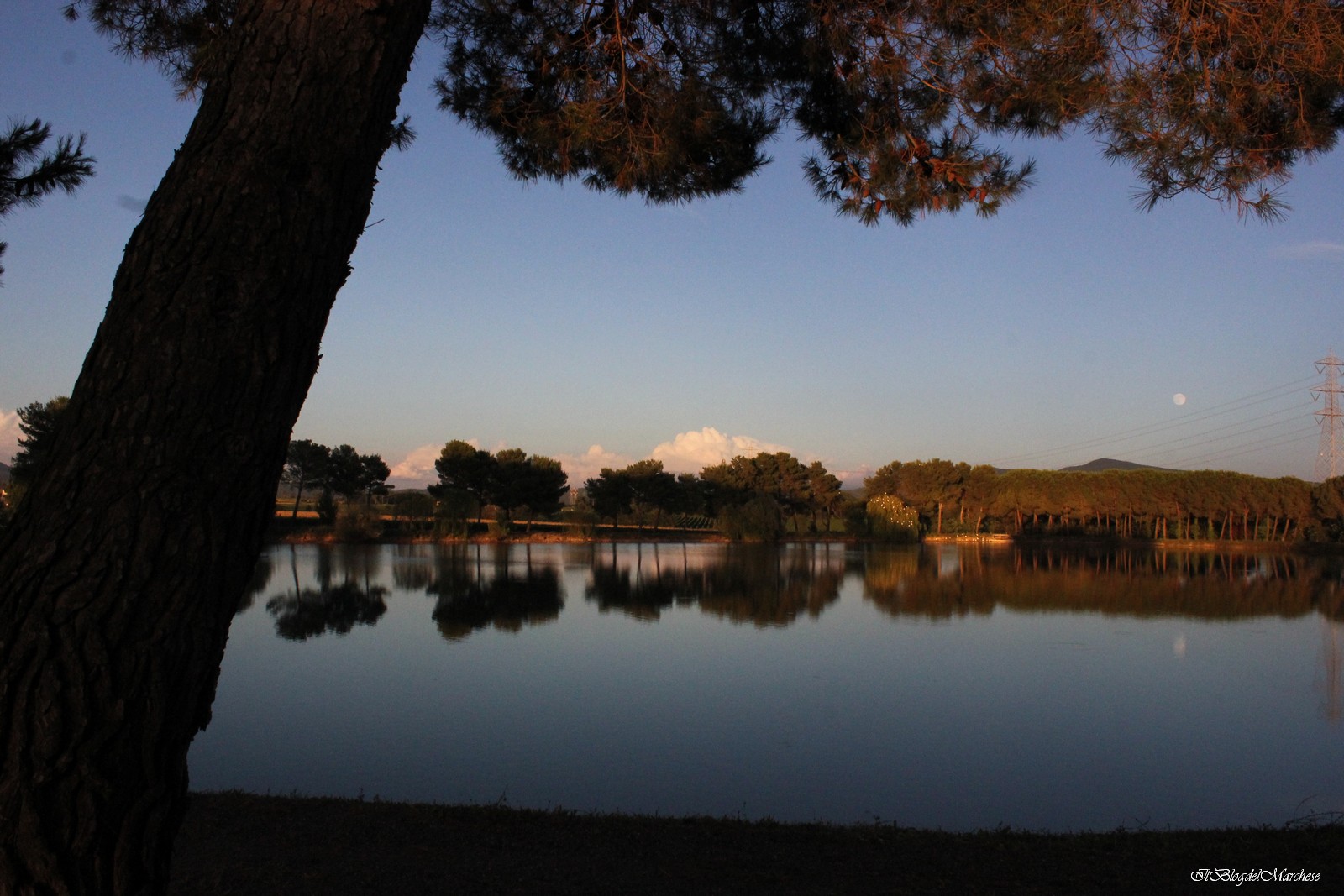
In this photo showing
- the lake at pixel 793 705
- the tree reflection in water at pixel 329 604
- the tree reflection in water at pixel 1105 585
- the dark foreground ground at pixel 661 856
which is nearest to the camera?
the dark foreground ground at pixel 661 856

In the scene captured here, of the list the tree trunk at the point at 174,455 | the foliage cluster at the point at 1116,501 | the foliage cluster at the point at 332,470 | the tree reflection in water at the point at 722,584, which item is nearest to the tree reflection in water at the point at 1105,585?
the tree reflection in water at the point at 722,584

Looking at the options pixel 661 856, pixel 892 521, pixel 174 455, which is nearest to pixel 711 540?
pixel 892 521

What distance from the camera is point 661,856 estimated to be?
12.5ft

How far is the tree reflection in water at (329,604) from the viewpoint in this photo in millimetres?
11898

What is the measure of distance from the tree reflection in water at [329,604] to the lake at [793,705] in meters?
0.09

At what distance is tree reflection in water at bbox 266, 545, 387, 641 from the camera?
1190cm

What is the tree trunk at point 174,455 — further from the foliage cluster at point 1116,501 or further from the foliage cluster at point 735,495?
the foliage cluster at point 1116,501

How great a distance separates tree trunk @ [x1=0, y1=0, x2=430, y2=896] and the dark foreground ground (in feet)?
7.12

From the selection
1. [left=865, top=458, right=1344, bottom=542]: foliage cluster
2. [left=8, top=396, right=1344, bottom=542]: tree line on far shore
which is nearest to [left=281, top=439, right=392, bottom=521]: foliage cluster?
[left=8, top=396, right=1344, bottom=542]: tree line on far shore

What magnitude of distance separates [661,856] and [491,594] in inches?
503

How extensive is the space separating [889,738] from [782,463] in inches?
1958

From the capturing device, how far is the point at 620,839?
397 cm

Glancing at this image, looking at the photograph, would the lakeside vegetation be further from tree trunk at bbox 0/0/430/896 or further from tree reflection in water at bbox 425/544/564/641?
tree trunk at bbox 0/0/430/896

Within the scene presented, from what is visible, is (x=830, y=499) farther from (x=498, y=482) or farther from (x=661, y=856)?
(x=661, y=856)
